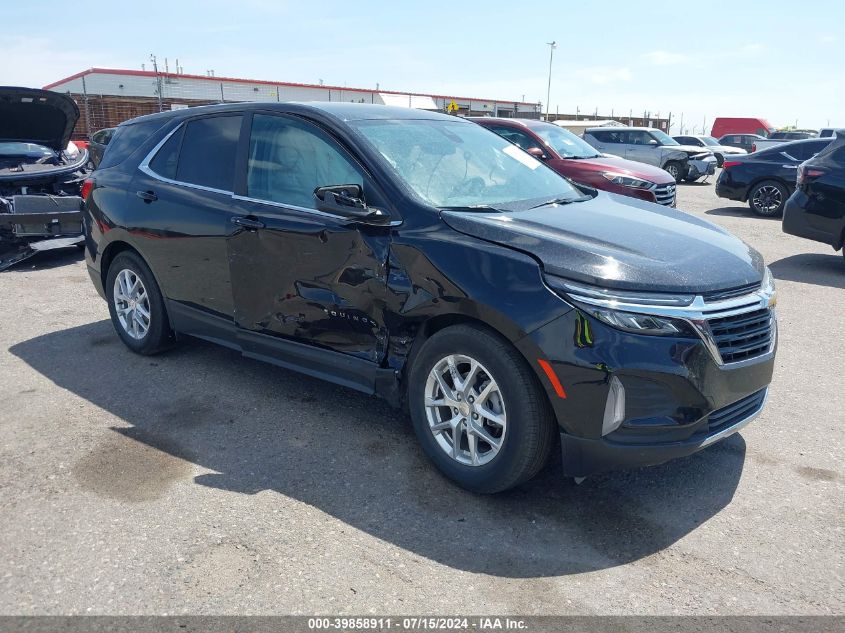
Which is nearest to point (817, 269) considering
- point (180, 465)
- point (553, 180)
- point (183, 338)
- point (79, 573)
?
point (553, 180)

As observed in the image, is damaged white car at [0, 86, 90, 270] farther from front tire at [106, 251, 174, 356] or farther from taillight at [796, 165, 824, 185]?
taillight at [796, 165, 824, 185]

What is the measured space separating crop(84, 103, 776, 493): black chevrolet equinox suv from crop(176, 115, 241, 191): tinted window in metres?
0.02

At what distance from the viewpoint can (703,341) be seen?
9.82 ft

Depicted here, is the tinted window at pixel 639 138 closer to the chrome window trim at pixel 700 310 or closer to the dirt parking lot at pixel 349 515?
the dirt parking lot at pixel 349 515

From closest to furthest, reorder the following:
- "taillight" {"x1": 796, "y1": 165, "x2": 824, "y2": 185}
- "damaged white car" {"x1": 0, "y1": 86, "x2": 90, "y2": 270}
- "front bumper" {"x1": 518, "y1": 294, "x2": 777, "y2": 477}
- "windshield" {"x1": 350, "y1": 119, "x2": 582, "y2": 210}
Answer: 1. "front bumper" {"x1": 518, "y1": 294, "x2": 777, "y2": 477}
2. "windshield" {"x1": 350, "y1": 119, "x2": 582, "y2": 210}
3. "damaged white car" {"x1": 0, "y1": 86, "x2": 90, "y2": 270}
4. "taillight" {"x1": 796, "y1": 165, "x2": 824, "y2": 185}

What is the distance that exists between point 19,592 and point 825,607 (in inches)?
121

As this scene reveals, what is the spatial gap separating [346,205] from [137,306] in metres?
2.51

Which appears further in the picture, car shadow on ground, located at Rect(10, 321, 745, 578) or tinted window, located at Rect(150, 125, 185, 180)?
tinted window, located at Rect(150, 125, 185, 180)

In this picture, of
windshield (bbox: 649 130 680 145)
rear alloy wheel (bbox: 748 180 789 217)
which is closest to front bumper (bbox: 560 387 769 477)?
rear alloy wheel (bbox: 748 180 789 217)

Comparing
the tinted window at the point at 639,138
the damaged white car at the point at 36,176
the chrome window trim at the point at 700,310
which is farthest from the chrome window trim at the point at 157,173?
the tinted window at the point at 639,138

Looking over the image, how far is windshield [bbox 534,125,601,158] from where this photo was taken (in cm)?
1152

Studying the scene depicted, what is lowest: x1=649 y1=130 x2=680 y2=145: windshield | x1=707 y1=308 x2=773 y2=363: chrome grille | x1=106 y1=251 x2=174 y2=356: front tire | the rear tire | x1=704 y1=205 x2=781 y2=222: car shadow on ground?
x1=704 y1=205 x2=781 y2=222: car shadow on ground

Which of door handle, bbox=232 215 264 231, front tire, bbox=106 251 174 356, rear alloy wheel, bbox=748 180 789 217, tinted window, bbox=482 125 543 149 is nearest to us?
door handle, bbox=232 215 264 231

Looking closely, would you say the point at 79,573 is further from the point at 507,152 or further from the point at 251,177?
the point at 507,152
